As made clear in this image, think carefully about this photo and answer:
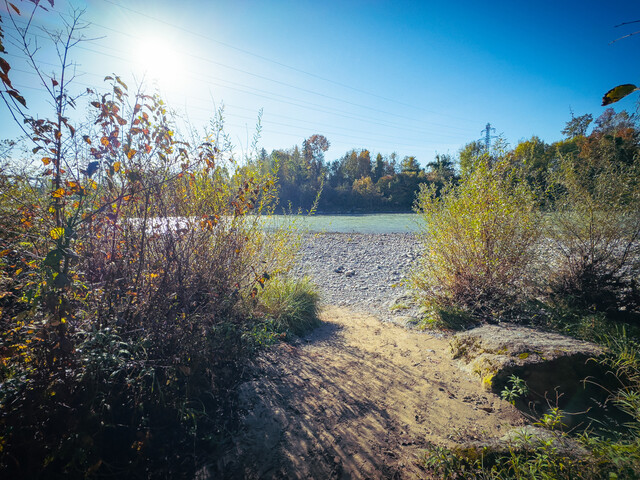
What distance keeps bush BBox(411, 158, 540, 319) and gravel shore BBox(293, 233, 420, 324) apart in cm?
124

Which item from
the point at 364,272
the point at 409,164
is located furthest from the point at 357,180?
the point at 364,272

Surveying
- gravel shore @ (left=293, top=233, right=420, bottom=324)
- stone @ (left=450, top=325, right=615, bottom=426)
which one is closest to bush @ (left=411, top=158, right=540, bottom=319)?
gravel shore @ (left=293, top=233, right=420, bottom=324)

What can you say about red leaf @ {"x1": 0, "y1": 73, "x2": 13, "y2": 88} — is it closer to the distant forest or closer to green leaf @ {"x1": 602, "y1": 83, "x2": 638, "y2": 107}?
green leaf @ {"x1": 602, "y1": 83, "x2": 638, "y2": 107}

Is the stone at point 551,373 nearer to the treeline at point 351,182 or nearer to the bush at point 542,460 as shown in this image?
the bush at point 542,460

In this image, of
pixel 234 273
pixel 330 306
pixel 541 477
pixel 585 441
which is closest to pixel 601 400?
pixel 585 441

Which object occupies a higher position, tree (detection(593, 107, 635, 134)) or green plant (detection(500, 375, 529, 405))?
tree (detection(593, 107, 635, 134))

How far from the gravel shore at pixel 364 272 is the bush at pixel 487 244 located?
1.24 meters

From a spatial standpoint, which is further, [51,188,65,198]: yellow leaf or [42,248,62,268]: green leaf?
[51,188,65,198]: yellow leaf

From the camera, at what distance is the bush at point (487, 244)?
4586mm

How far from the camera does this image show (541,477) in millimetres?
1631

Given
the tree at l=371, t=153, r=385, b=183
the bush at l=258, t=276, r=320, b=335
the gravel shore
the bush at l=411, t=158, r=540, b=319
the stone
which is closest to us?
the stone

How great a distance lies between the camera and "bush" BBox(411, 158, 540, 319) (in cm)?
459

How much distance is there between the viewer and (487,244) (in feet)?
15.3

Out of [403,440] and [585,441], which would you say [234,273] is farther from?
[585,441]
